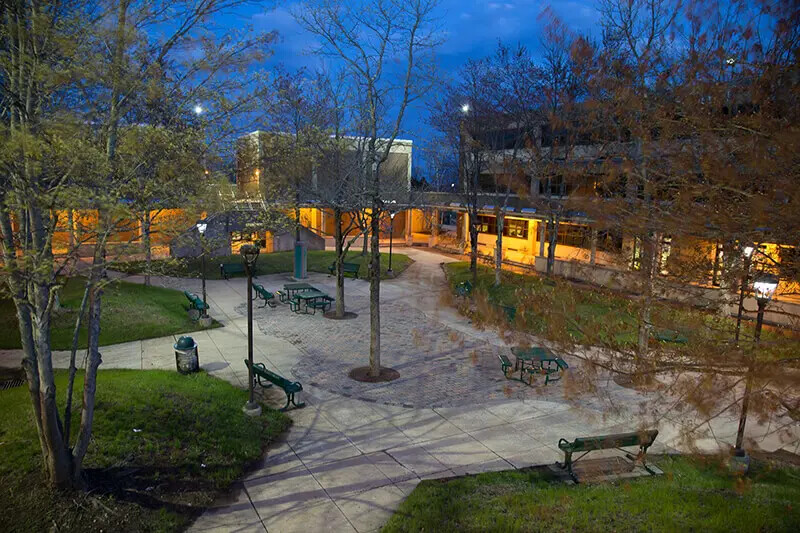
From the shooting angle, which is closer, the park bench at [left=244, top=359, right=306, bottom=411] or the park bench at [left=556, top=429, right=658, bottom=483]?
the park bench at [left=556, top=429, right=658, bottom=483]

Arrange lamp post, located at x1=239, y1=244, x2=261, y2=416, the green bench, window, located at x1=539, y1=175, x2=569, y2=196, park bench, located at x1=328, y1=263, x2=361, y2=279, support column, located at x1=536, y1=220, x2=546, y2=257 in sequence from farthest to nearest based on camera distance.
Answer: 1. support column, located at x1=536, y1=220, x2=546, y2=257
2. park bench, located at x1=328, y1=263, x2=361, y2=279
3. window, located at x1=539, y1=175, x2=569, y2=196
4. lamp post, located at x1=239, y1=244, x2=261, y2=416
5. the green bench

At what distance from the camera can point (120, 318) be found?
637 inches

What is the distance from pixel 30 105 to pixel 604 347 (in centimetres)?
741

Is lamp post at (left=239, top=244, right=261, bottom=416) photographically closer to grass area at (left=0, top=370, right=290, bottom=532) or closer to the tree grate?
grass area at (left=0, top=370, right=290, bottom=532)

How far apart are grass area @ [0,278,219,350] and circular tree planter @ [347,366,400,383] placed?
20.1 feet

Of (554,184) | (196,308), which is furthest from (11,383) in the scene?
(554,184)

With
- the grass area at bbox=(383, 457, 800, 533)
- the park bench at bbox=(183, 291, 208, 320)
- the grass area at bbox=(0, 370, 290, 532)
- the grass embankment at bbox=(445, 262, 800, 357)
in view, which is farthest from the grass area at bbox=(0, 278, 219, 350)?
the grass embankment at bbox=(445, 262, 800, 357)

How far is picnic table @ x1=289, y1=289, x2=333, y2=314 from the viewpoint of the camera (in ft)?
61.1

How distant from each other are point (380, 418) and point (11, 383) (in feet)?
26.0

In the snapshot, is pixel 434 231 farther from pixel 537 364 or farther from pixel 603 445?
pixel 603 445

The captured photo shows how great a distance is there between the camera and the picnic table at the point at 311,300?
18.6 meters

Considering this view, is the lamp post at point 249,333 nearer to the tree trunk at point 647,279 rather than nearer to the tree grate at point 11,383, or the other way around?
the tree grate at point 11,383

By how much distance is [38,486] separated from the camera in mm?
6973

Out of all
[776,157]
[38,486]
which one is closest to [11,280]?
[38,486]
